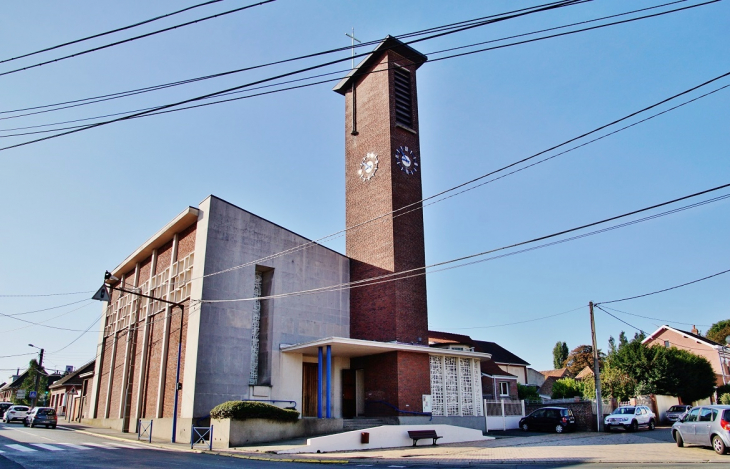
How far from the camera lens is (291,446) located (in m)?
18.2

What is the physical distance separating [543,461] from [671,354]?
1161 inches

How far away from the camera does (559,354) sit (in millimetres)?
94812

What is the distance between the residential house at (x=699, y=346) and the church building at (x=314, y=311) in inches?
1442

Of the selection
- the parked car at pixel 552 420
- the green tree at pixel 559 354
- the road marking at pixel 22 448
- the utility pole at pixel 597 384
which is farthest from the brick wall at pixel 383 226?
the green tree at pixel 559 354

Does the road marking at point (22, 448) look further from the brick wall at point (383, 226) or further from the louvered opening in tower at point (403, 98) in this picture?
the louvered opening in tower at point (403, 98)

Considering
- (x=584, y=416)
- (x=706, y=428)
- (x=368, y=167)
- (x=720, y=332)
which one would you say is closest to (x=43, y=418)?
(x=368, y=167)

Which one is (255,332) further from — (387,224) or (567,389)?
(567,389)

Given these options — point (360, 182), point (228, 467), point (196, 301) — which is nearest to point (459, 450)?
point (228, 467)

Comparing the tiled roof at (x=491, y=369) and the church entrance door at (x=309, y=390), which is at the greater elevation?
the tiled roof at (x=491, y=369)

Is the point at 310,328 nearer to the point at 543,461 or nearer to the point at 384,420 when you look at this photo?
the point at 384,420

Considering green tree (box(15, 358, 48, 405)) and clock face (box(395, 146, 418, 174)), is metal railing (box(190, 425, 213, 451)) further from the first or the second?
green tree (box(15, 358, 48, 405))

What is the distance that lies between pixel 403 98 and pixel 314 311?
13009 millimetres

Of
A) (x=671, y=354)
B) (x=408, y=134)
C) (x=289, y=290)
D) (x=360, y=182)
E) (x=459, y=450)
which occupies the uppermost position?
(x=408, y=134)

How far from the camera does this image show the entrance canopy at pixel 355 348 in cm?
2300
